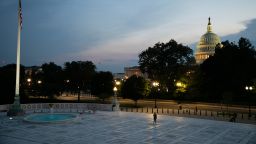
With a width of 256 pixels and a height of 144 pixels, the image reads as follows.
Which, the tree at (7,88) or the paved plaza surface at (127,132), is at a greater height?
the tree at (7,88)

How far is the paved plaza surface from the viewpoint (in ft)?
79.9

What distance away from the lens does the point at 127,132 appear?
27.7 metres

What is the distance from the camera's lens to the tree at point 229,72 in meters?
62.0

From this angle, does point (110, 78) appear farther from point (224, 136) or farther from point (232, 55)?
point (224, 136)

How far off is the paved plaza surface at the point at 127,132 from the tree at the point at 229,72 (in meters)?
30.5

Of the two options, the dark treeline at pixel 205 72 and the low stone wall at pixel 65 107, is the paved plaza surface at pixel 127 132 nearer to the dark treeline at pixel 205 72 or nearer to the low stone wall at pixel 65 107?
the low stone wall at pixel 65 107

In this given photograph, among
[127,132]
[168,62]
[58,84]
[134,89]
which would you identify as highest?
[168,62]

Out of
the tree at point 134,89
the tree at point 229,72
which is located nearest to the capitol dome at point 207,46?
the tree at point 229,72

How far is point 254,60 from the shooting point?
64.9 meters

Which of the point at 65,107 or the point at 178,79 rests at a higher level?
the point at 178,79

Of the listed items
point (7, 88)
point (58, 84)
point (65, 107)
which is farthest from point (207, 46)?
point (65, 107)

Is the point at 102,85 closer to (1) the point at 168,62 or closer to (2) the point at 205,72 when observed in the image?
(1) the point at 168,62

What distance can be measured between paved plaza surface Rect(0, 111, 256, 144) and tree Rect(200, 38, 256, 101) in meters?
30.5

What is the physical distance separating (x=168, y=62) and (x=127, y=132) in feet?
172
